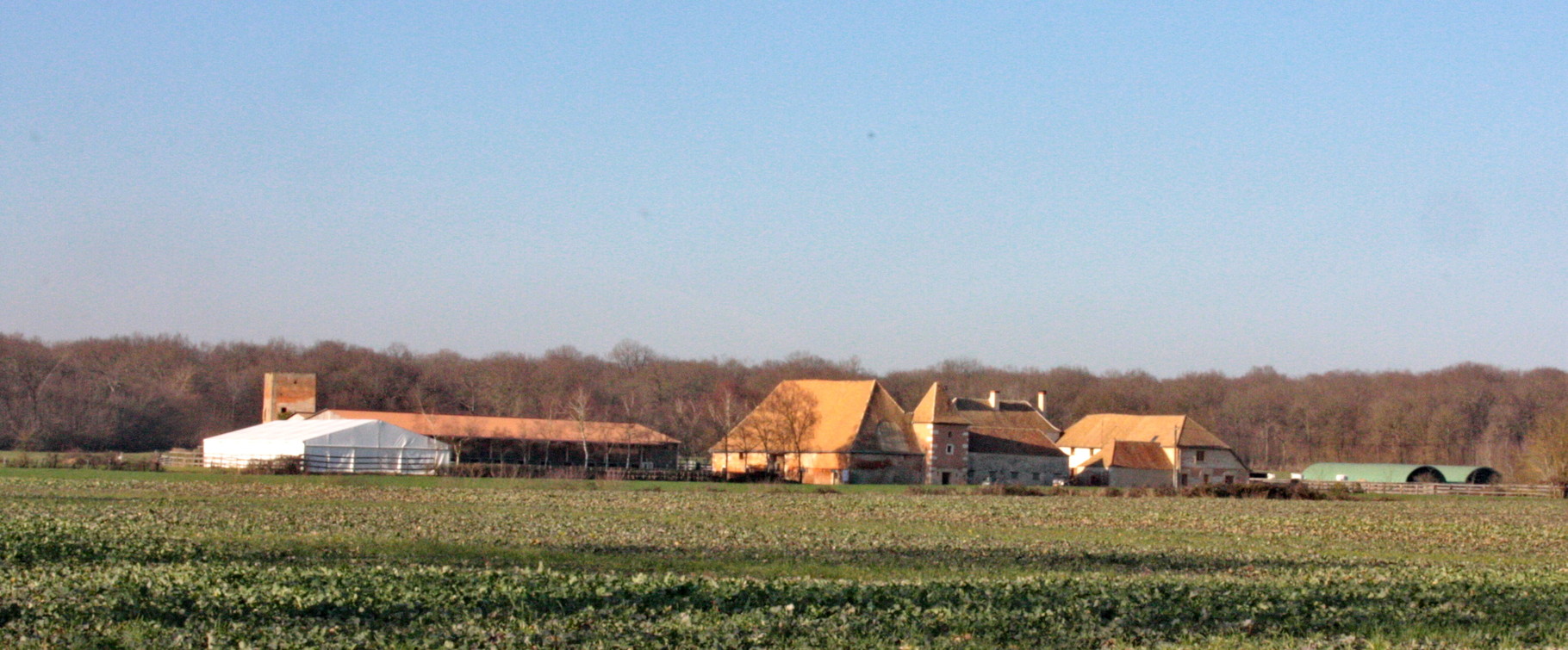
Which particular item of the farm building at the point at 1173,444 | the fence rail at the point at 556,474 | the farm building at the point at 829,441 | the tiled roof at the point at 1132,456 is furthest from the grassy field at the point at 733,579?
the farm building at the point at 1173,444

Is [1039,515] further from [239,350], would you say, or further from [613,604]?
[239,350]

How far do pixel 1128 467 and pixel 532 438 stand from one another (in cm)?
3643

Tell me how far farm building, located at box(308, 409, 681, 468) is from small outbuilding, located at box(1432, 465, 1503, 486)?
51169mm

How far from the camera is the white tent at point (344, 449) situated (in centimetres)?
6969

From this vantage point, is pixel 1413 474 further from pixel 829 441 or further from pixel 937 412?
pixel 829 441

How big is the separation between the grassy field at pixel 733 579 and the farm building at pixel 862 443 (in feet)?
130

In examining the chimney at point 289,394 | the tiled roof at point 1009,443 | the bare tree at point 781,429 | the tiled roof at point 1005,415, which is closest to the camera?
the bare tree at point 781,429

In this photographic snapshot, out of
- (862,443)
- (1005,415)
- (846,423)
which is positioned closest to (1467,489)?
(1005,415)

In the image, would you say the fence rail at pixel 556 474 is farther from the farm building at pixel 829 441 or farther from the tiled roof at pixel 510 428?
the tiled roof at pixel 510 428

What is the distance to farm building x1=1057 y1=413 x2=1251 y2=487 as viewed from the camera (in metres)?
86.7

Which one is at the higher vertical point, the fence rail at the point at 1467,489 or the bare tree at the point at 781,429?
the bare tree at the point at 781,429

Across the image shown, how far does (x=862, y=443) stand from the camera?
3029 inches

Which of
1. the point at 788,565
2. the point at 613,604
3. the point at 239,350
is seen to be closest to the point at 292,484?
the point at 788,565

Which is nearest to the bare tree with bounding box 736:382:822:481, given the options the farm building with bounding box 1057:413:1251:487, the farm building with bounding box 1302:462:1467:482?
the farm building with bounding box 1057:413:1251:487
